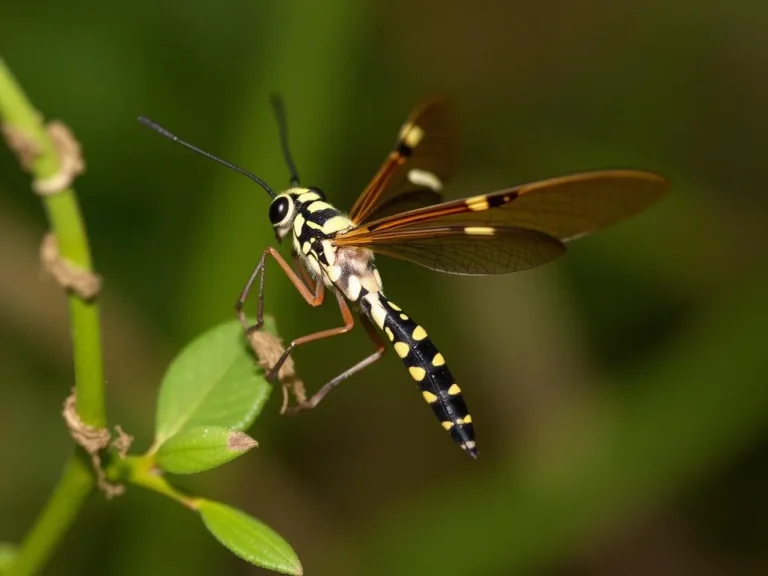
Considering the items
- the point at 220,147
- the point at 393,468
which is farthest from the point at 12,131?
the point at 393,468

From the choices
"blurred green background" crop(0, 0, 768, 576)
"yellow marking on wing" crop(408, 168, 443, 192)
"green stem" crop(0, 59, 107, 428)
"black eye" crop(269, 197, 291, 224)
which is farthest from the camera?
"blurred green background" crop(0, 0, 768, 576)

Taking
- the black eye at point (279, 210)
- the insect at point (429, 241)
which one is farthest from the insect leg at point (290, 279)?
the black eye at point (279, 210)

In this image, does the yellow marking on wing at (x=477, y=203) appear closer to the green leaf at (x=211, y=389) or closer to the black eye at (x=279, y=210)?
the black eye at (x=279, y=210)

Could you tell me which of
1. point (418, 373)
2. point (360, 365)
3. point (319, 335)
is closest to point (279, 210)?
point (319, 335)

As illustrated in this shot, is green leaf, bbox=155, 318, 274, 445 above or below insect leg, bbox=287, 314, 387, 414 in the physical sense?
above

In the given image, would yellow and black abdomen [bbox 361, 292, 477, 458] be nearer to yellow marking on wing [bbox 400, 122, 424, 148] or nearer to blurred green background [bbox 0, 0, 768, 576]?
yellow marking on wing [bbox 400, 122, 424, 148]

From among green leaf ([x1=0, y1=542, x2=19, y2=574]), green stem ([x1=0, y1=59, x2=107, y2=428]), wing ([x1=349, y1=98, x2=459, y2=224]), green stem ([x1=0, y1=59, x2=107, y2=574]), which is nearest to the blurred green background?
wing ([x1=349, y1=98, x2=459, y2=224])

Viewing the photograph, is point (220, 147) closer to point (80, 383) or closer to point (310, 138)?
point (310, 138)
